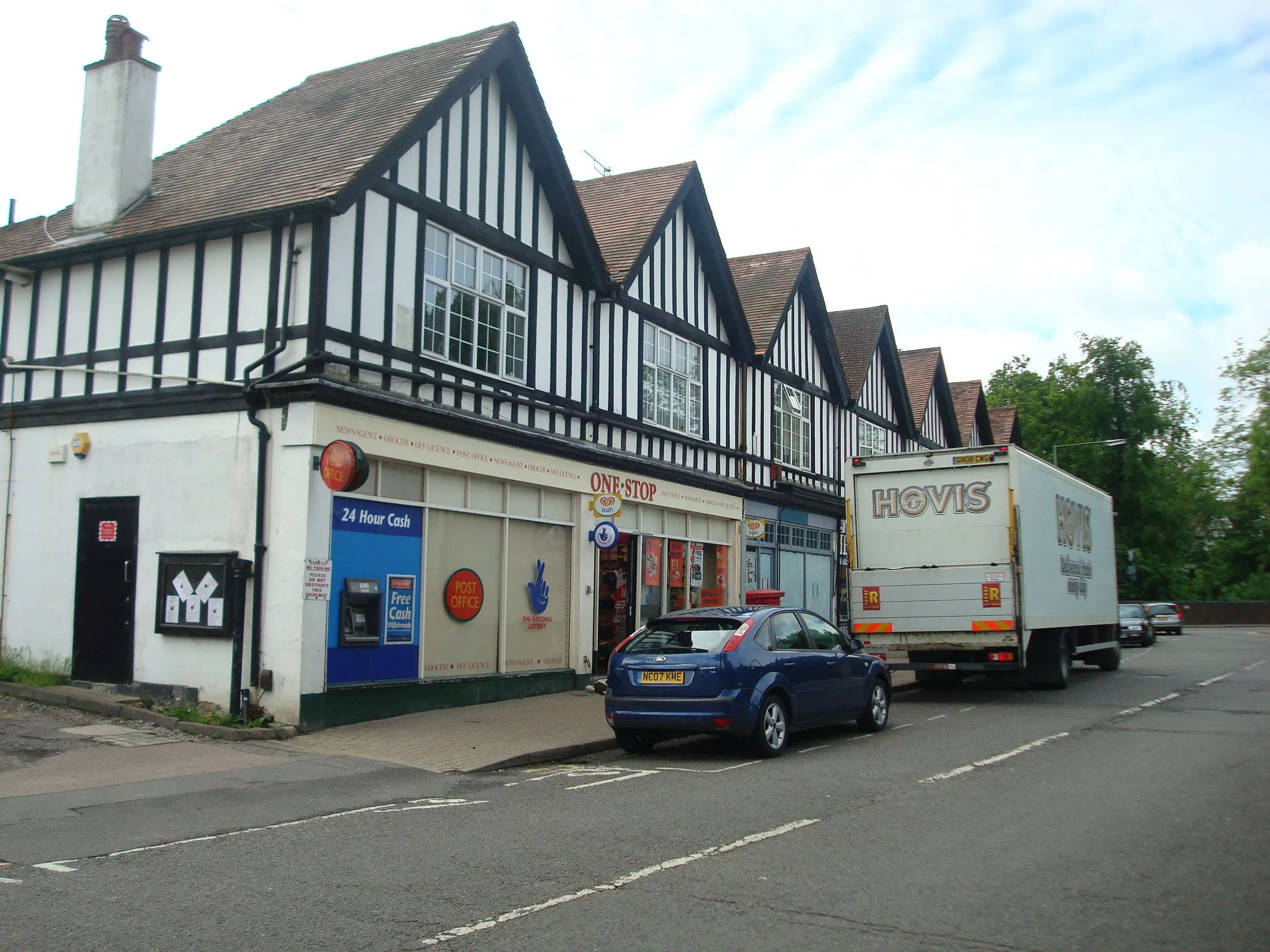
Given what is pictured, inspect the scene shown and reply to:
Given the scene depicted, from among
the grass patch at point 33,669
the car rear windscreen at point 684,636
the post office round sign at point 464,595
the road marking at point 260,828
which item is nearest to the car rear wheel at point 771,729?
the car rear windscreen at point 684,636

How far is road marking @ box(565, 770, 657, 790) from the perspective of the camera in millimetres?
9789

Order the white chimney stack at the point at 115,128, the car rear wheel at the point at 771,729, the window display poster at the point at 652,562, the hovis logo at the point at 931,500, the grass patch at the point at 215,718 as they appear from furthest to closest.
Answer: the window display poster at the point at 652,562
the hovis logo at the point at 931,500
the white chimney stack at the point at 115,128
the grass patch at the point at 215,718
the car rear wheel at the point at 771,729

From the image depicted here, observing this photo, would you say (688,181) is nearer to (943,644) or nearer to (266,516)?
(943,644)

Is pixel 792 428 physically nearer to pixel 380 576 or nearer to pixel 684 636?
pixel 380 576

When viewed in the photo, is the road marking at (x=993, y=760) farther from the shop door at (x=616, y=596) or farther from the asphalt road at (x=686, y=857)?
the shop door at (x=616, y=596)

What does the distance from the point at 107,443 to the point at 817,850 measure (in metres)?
11.4

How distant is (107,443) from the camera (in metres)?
14.7

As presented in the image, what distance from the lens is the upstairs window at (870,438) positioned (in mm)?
31156

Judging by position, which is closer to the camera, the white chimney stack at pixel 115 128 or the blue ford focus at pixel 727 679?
the blue ford focus at pixel 727 679

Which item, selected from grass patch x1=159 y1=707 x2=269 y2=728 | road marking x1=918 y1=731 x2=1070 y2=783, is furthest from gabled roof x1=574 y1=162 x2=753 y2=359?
road marking x1=918 y1=731 x2=1070 y2=783

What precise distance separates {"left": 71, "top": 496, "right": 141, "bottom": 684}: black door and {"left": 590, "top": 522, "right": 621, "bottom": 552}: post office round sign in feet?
21.6

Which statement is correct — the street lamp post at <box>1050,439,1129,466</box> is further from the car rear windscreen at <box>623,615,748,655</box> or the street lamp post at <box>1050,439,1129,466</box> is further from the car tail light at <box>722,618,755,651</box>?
the car rear windscreen at <box>623,615,748,655</box>

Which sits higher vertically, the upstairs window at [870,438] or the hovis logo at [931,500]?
the upstairs window at [870,438]

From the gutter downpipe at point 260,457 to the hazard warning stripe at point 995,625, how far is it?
1006 cm
